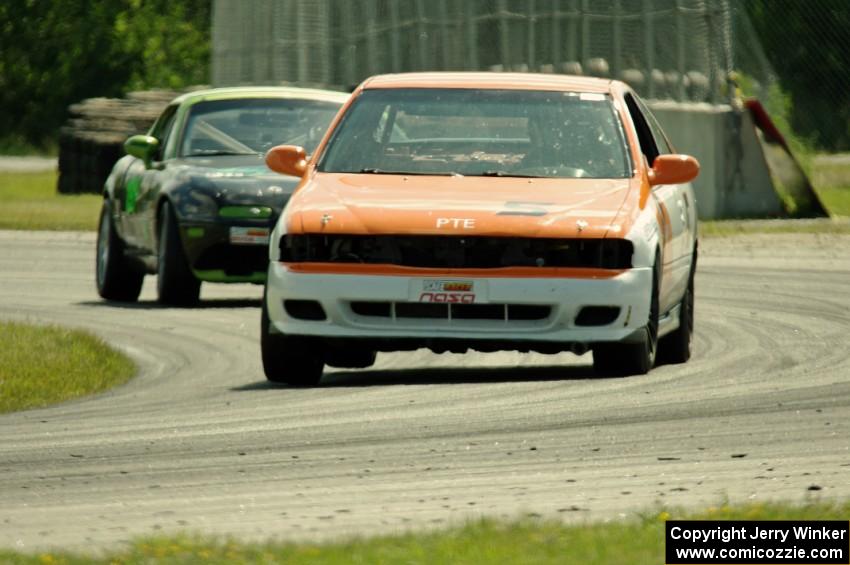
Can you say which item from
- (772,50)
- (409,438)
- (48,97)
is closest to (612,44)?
(772,50)

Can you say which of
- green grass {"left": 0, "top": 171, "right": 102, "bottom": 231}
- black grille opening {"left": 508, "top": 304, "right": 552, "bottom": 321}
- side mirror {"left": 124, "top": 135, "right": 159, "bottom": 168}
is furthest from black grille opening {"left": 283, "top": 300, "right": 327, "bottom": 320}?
green grass {"left": 0, "top": 171, "right": 102, "bottom": 231}

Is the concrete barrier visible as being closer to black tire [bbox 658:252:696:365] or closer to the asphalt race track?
the asphalt race track

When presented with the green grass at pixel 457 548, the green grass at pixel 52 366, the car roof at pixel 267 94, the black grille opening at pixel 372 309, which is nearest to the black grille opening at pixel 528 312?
the black grille opening at pixel 372 309

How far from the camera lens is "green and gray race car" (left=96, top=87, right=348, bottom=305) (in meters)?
15.4

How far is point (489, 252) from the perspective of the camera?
10.3 meters

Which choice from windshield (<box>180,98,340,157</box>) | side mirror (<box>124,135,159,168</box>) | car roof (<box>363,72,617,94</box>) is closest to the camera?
car roof (<box>363,72,617,94</box>)

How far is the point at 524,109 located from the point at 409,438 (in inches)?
126

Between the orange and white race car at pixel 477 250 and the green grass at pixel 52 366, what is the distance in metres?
1.27

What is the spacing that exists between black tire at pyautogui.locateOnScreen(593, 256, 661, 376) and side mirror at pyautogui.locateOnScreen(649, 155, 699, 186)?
706mm

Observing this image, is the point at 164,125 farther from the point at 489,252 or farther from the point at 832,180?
the point at 832,180

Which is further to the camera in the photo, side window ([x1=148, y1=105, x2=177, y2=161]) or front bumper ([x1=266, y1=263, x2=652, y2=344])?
side window ([x1=148, y1=105, x2=177, y2=161])

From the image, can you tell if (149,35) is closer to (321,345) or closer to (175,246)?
(175,246)

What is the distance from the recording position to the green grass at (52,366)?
1141 cm

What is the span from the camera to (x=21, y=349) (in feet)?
41.5
